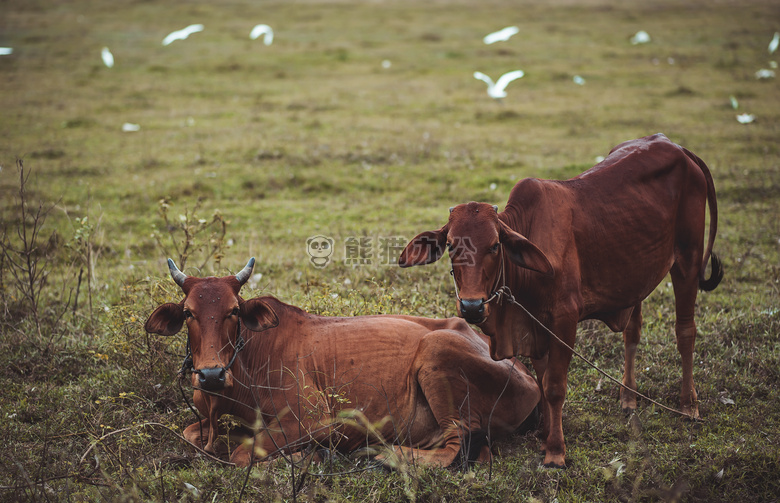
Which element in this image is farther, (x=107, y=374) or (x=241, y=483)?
(x=107, y=374)

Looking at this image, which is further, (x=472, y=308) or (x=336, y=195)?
(x=336, y=195)

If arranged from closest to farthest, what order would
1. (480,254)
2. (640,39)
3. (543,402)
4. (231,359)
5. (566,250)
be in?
(480,254)
(566,250)
(231,359)
(543,402)
(640,39)

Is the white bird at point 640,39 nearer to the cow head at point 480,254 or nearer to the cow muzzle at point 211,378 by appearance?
the cow head at point 480,254

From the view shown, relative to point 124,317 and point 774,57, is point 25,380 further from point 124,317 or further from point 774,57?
point 774,57

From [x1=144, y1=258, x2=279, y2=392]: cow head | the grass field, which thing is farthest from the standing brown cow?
[x1=144, y1=258, x2=279, y2=392]: cow head

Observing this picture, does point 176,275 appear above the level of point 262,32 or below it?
below

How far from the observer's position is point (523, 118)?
16.1 metres

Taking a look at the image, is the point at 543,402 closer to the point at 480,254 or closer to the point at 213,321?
the point at 480,254

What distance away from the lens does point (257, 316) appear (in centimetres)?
462

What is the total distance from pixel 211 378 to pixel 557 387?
2.29m

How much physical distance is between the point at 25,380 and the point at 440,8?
29.3 m

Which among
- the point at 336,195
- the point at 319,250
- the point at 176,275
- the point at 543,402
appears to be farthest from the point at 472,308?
the point at 336,195

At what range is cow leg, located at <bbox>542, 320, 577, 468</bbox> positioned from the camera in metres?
4.45

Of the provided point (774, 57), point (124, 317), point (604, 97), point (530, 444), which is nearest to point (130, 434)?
point (124, 317)
